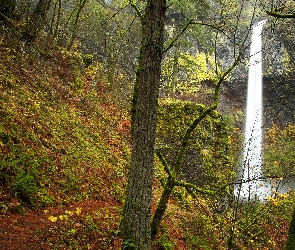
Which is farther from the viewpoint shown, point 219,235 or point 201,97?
point 201,97

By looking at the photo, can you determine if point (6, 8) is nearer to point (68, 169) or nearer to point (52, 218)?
point (68, 169)

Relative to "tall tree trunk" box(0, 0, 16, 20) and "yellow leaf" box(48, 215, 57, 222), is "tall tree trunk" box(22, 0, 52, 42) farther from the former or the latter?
"yellow leaf" box(48, 215, 57, 222)

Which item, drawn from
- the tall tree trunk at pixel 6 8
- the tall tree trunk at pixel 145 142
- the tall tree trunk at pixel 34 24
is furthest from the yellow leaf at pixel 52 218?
the tall tree trunk at pixel 6 8

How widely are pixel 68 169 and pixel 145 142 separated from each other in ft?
13.1

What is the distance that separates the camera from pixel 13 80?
8.80m

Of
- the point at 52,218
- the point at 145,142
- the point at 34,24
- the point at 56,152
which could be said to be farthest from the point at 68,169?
the point at 34,24

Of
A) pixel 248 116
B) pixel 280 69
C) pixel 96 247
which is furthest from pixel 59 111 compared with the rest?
pixel 280 69

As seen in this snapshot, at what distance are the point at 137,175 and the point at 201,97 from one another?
63.0 feet

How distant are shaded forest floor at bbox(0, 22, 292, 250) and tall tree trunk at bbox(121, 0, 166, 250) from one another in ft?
5.03

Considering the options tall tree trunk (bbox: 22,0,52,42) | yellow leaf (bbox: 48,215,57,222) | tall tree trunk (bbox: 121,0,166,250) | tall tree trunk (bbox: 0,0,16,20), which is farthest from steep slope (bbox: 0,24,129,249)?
tall tree trunk (bbox: 121,0,166,250)

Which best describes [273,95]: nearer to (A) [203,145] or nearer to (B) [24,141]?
(A) [203,145]

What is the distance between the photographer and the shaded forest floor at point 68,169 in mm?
5543

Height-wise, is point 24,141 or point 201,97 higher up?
point 201,97

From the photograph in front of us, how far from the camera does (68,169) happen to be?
7.65 meters
